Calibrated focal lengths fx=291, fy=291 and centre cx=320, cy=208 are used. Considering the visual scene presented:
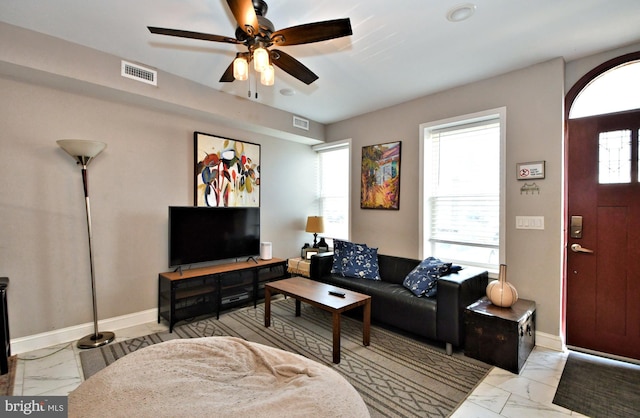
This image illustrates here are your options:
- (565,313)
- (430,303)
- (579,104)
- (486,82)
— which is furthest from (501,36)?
(565,313)

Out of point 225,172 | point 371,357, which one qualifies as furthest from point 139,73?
point 371,357

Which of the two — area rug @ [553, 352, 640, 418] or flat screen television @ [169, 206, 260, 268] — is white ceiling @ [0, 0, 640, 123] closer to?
flat screen television @ [169, 206, 260, 268]

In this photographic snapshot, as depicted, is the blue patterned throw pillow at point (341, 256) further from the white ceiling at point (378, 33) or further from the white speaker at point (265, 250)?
the white ceiling at point (378, 33)

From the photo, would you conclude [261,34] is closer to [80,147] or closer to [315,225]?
[80,147]

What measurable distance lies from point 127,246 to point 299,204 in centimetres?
259

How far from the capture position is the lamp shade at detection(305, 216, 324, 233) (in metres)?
4.72

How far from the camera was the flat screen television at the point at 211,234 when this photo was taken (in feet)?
11.1

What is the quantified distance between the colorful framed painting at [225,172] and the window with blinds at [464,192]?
2.45 meters

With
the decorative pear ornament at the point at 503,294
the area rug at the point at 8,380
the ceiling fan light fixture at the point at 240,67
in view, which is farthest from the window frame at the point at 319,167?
the area rug at the point at 8,380

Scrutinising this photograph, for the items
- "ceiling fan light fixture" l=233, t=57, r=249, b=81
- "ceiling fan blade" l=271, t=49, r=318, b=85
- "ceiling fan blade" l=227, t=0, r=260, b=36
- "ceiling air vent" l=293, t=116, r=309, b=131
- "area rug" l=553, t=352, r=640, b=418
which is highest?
"ceiling air vent" l=293, t=116, r=309, b=131

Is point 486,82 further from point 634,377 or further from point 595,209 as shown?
point 634,377

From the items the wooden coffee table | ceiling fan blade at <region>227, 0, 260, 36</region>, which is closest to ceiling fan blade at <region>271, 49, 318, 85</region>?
ceiling fan blade at <region>227, 0, 260, 36</region>

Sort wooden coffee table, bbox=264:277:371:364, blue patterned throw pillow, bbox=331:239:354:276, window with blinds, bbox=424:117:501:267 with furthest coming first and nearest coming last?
blue patterned throw pillow, bbox=331:239:354:276
window with blinds, bbox=424:117:501:267
wooden coffee table, bbox=264:277:371:364

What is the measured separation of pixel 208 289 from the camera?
342cm
